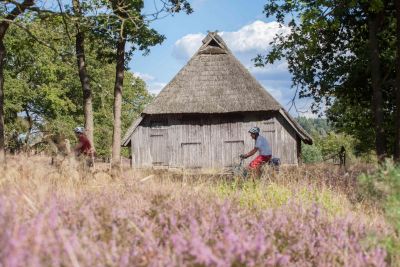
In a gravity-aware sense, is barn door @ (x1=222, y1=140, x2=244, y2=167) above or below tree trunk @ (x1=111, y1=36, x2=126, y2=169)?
below

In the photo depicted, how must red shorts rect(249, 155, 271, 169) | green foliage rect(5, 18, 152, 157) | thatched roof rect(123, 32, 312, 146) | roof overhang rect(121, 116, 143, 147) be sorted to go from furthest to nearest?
1. green foliage rect(5, 18, 152, 157)
2. roof overhang rect(121, 116, 143, 147)
3. thatched roof rect(123, 32, 312, 146)
4. red shorts rect(249, 155, 271, 169)

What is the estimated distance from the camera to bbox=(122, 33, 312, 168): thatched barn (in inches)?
944

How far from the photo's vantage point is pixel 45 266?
2178 millimetres

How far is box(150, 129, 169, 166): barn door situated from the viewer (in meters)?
24.4

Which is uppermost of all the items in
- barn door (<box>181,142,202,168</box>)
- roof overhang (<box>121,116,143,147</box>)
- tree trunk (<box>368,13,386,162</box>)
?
tree trunk (<box>368,13,386,162</box>)

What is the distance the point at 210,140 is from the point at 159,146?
249cm

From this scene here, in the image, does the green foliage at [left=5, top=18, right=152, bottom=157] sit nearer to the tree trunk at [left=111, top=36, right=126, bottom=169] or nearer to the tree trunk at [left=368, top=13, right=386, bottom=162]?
the tree trunk at [left=111, top=36, right=126, bottom=169]

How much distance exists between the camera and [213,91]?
24.6 meters

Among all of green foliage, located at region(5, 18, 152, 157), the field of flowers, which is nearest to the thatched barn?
green foliage, located at region(5, 18, 152, 157)

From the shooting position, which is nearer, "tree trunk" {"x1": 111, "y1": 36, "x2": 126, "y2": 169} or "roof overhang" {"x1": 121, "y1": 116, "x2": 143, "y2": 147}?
"tree trunk" {"x1": 111, "y1": 36, "x2": 126, "y2": 169}

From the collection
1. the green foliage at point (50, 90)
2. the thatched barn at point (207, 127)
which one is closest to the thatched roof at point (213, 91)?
the thatched barn at point (207, 127)

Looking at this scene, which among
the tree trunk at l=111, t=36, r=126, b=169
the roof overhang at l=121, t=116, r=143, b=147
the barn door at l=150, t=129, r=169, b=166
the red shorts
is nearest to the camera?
the red shorts

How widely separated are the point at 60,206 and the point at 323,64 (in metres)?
19.5

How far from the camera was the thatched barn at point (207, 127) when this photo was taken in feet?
78.7
